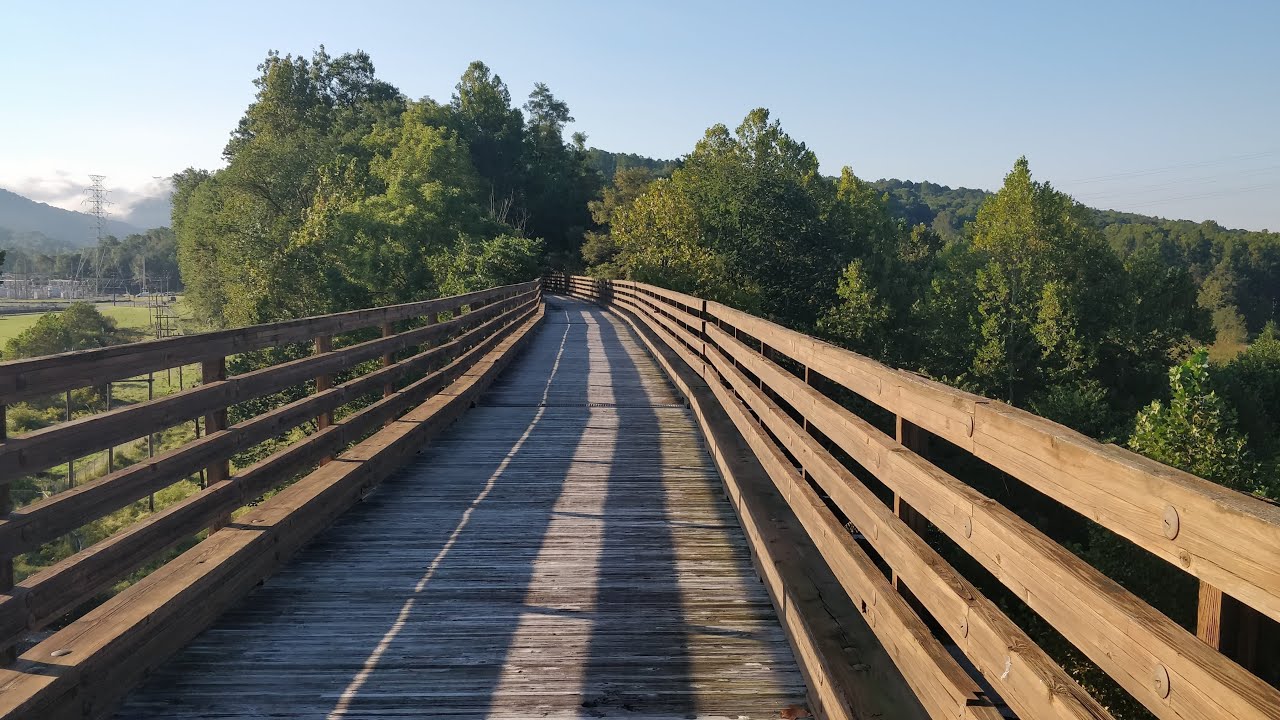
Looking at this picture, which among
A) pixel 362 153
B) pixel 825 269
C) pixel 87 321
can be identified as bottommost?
pixel 87 321

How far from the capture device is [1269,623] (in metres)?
1.39

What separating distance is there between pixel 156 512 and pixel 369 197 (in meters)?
52.0

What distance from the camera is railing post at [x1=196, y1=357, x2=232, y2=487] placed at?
389cm

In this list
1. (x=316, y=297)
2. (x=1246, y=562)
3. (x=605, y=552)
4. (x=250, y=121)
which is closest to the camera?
(x=1246, y=562)

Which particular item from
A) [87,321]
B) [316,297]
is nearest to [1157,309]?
[316,297]

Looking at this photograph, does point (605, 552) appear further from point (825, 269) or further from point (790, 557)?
point (825, 269)

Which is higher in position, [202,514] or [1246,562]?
[1246,562]

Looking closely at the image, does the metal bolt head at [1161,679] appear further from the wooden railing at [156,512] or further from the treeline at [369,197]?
the treeline at [369,197]

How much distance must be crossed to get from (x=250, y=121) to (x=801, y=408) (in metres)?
90.4

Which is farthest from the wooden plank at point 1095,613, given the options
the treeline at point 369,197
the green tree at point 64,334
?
the green tree at point 64,334

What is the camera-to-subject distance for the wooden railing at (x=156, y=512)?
266 cm

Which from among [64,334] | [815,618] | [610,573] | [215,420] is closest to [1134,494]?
[815,618]

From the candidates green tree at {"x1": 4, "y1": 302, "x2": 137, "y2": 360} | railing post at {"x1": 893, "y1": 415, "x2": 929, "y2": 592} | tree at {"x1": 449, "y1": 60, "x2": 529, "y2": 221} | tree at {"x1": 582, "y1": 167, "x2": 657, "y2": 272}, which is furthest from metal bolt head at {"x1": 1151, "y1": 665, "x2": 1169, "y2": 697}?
green tree at {"x1": 4, "y1": 302, "x2": 137, "y2": 360}

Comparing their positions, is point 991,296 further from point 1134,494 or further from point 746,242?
point 1134,494
